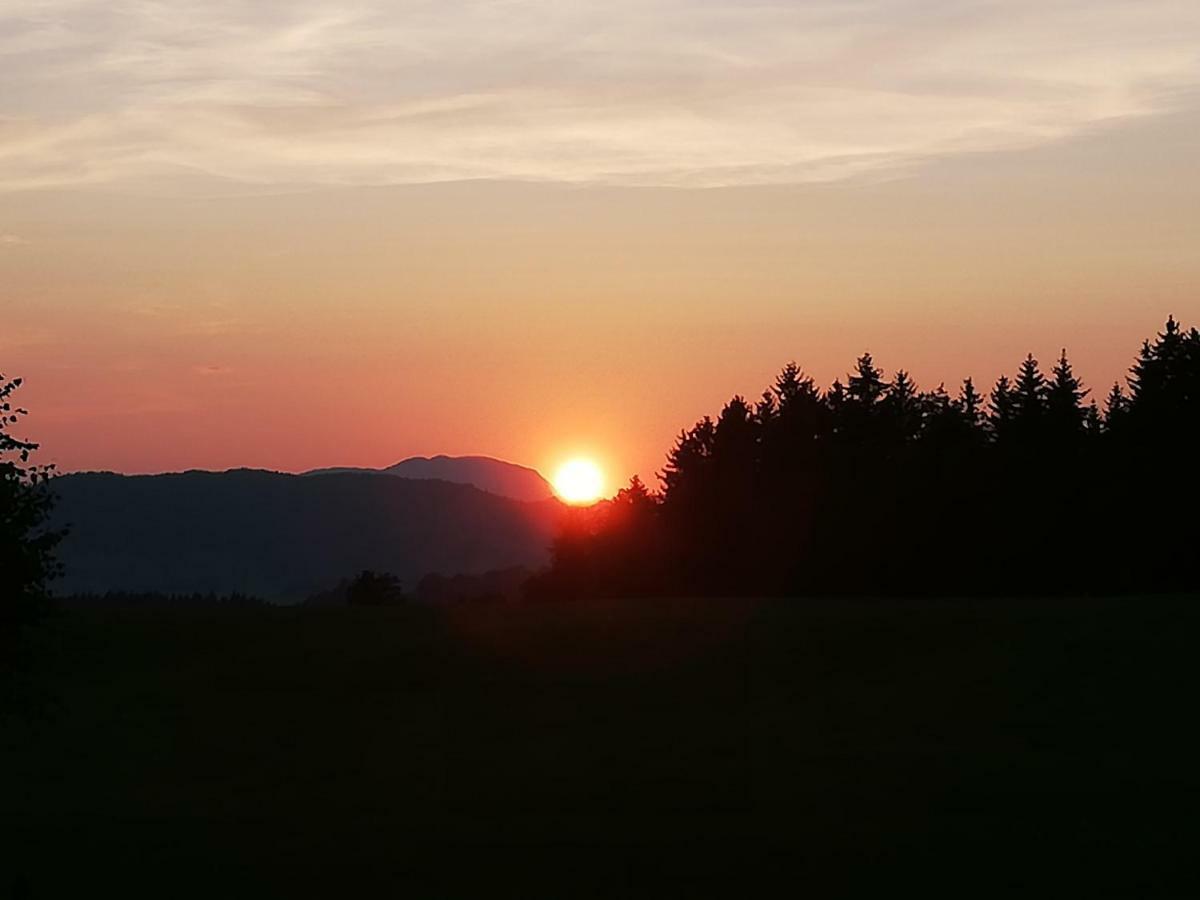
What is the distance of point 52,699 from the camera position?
34250 millimetres

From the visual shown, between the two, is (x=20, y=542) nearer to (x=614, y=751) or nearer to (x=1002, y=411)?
(x=614, y=751)

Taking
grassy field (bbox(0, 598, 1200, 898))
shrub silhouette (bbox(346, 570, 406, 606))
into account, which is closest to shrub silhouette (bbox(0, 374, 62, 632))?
grassy field (bbox(0, 598, 1200, 898))

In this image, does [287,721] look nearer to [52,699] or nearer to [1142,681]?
[52,699]

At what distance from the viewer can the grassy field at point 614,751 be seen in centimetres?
3350

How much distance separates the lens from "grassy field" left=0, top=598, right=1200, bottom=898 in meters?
33.5

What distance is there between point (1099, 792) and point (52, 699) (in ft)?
75.9

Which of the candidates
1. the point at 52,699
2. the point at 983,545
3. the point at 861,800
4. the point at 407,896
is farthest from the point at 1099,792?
the point at 983,545

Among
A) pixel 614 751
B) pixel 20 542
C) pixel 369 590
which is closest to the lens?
pixel 20 542

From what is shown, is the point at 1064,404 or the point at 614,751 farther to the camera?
the point at 1064,404

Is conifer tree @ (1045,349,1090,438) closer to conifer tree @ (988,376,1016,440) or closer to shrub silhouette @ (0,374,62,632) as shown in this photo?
conifer tree @ (988,376,1016,440)

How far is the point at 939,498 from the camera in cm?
9025

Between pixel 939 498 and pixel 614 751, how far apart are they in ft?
151

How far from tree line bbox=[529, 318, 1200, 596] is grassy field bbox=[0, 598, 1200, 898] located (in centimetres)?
2498

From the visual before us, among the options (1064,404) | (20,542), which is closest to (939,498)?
(1064,404)
